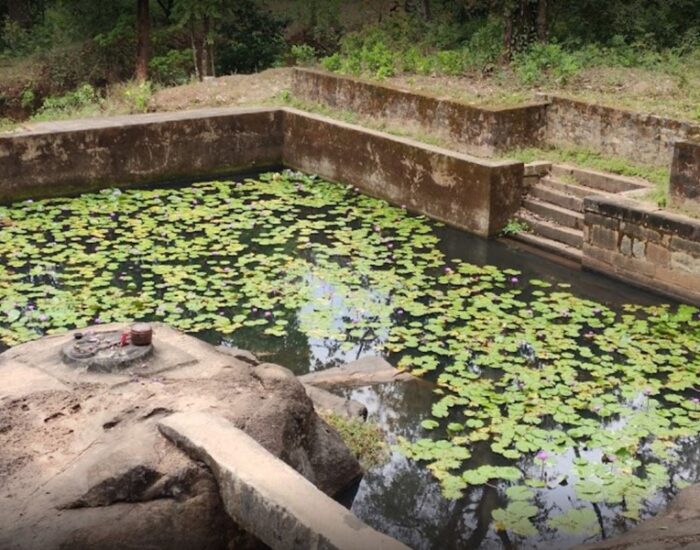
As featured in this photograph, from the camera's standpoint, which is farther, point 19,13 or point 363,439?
point 19,13

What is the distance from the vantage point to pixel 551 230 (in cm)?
907

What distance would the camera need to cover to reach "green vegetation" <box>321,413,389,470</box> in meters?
5.51

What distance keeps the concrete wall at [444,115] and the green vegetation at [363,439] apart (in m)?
4.87

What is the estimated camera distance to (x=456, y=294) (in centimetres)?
787

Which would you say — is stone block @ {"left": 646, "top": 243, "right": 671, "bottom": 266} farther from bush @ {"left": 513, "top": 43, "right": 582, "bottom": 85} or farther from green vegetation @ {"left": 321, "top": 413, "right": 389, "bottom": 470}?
bush @ {"left": 513, "top": 43, "right": 582, "bottom": 85}

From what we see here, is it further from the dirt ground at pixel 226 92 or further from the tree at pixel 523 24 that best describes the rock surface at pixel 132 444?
the tree at pixel 523 24

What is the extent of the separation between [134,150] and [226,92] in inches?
91.9

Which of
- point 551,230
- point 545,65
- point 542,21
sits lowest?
point 551,230

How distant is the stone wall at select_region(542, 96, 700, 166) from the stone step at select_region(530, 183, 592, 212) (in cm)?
71

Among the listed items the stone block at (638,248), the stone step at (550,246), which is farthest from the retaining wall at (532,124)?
the stone block at (638,248)

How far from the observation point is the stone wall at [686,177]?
25.5 ft

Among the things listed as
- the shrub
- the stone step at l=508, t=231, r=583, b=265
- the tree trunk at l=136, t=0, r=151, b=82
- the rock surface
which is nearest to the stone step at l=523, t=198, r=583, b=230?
the stone step at l=508, t=231, r=583, b=265

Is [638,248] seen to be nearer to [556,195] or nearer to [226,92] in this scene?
[556,195]

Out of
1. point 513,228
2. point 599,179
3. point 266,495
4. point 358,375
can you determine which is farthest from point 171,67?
point 266,495
